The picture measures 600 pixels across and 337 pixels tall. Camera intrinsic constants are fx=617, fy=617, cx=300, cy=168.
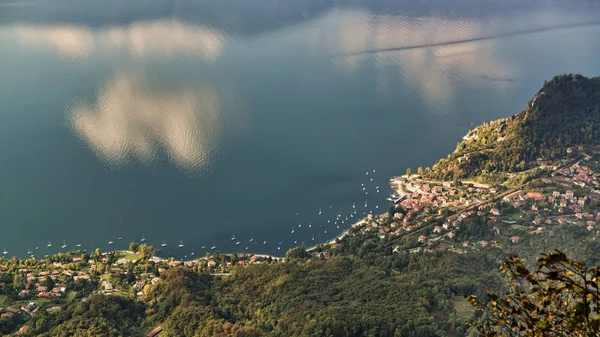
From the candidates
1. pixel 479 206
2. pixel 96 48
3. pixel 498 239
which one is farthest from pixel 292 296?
pixel 96 48

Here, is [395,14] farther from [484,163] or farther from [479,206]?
[479,206]

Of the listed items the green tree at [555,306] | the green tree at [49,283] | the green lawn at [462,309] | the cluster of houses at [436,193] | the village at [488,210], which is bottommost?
the green lawn at [462,309]

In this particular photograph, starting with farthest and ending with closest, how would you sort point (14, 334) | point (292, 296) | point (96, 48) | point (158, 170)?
point (96, 48)
point (158, 170)
point (292, 296)
point (14, 334)

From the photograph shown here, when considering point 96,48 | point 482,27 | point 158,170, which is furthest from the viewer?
point 482,27

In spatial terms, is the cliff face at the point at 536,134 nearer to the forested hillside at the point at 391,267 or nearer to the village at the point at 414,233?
the forested hillside at the point at 391,267

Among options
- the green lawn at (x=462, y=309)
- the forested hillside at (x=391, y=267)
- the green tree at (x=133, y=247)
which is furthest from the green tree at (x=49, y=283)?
the green lawn at (x=462, y=309)

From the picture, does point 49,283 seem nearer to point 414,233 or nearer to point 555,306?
point 414,233
